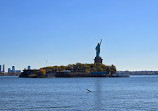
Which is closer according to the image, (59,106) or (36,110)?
(36,110)

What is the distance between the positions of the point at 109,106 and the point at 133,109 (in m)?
5.16

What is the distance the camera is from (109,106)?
173 feet

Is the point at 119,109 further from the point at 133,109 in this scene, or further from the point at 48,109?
the point at 48,109

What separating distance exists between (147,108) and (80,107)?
998 cm

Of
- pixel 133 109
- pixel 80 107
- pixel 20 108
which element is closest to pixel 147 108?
pixel 133 109

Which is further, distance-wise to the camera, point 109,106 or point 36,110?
point 109,106

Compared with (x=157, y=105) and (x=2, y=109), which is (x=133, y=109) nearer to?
(x=157, y=105)

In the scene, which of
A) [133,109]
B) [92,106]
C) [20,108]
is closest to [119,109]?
[133,109]

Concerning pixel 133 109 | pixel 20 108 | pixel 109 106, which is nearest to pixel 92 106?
pixel 109 106

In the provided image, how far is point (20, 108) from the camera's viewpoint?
1984 inches

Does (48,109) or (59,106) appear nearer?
(48,109)

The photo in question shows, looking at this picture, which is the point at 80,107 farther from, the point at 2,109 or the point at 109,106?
the point at 2,109

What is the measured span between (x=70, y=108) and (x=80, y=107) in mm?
1848

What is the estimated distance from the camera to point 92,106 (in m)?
52.9
